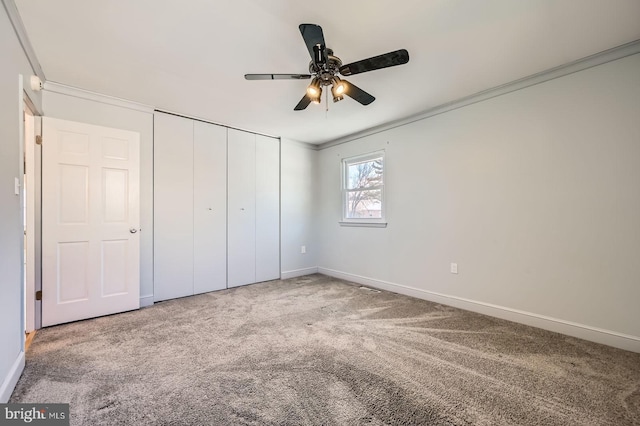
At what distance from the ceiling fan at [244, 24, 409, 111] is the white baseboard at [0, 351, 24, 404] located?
94.7 inches

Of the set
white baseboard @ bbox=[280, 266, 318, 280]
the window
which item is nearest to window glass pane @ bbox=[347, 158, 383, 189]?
the window

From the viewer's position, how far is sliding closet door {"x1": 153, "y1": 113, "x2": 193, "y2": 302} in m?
3.36

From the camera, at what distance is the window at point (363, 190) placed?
13.3 ft

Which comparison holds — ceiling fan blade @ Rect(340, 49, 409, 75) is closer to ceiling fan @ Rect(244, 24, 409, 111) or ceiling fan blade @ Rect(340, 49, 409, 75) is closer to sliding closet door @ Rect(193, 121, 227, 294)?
ceiling fan @ Rect(244, 24, 409, 111)

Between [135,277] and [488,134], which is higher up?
[488,134]

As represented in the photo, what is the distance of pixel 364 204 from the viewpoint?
4297mm

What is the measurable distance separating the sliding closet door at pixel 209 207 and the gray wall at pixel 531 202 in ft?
7.84

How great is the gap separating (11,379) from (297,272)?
344cm

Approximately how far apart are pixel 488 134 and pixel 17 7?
13.0ft

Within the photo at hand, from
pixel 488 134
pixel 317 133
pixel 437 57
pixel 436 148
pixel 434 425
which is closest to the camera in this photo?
pixel 434 425

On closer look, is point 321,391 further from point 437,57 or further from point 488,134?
point 488,134

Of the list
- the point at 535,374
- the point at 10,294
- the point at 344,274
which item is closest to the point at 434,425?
the point at 535,374

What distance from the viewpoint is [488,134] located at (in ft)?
9.58

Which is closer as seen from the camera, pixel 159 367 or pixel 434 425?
pixel 434 425
